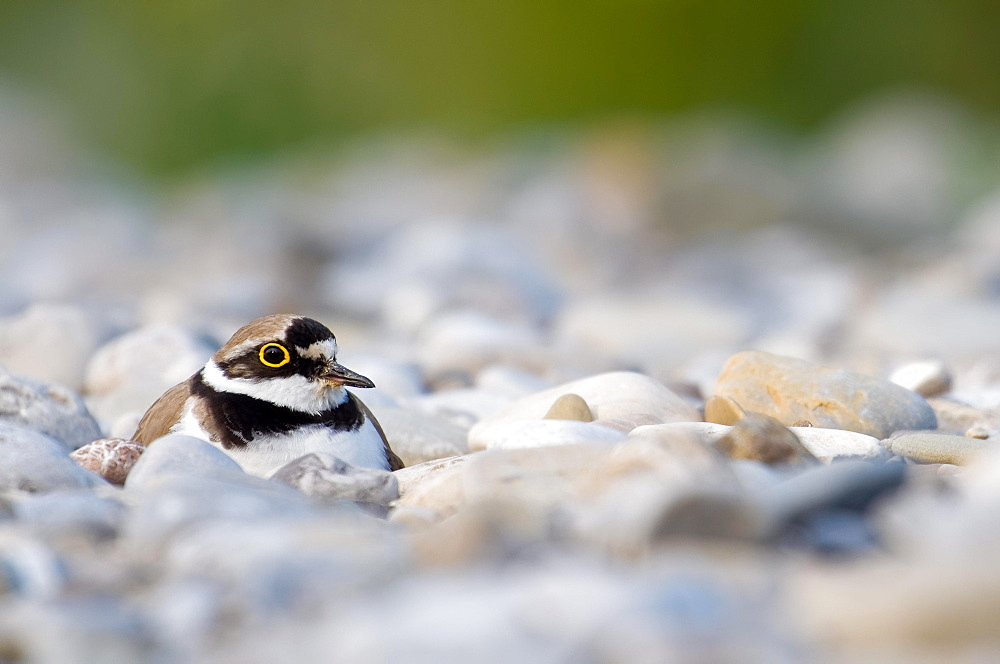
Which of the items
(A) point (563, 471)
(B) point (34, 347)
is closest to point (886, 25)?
(B) point (34, 347)

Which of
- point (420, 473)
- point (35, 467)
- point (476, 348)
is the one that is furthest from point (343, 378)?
point (476, 348)

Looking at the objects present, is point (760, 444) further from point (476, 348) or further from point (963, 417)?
point (476, 348)

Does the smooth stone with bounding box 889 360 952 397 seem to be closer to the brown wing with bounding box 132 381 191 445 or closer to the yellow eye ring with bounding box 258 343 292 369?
the yellow eye ring with bounding box 258 343 292 369

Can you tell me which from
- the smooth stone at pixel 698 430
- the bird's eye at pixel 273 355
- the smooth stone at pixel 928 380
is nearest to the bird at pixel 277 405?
the bird's eye at pixel 273 355

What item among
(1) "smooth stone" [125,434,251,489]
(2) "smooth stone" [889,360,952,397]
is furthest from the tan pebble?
(1) "smooth stone" [125,434,251,489]

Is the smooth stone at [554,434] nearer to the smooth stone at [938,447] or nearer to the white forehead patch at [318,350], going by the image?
the white forehead patch at [318,350]

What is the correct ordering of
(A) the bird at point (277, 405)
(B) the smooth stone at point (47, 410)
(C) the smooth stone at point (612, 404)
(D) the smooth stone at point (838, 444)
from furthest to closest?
(C) the smooth stone at point (612, 404) < (B) the smooth stone at point (47, 410) < (A) the bird at point (277, 405) < (D) the smooth stone at point (838, 444)
